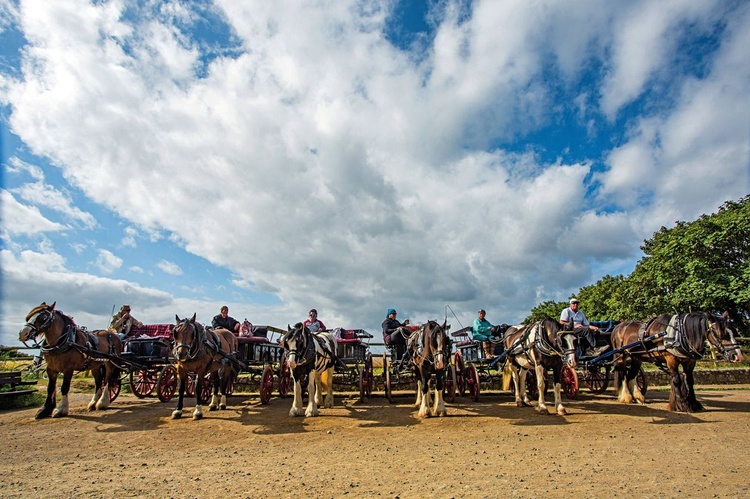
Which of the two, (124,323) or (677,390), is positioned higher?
(124,323)

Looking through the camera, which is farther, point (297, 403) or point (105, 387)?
point (105, 387)

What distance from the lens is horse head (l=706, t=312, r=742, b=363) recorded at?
932cm

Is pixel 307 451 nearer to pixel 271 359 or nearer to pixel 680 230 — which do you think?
pixel 271 359

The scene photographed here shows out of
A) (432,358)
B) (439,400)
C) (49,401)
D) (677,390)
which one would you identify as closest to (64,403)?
(49,401)

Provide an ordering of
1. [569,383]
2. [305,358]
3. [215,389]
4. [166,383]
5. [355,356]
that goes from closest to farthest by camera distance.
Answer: [305,358] → [215,389] → [166,383] → [569,383] → [355,356]

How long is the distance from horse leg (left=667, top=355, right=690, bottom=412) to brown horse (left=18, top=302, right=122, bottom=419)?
14.3 m

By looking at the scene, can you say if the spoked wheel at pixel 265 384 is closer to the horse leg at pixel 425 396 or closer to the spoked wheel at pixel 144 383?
the spoked wheel at pixel 144 383

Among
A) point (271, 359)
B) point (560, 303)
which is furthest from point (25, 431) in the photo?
point (560, 303)

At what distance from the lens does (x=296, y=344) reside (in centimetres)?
1009

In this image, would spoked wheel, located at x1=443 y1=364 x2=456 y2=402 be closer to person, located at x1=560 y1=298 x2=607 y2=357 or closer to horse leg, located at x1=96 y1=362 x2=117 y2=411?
person, located at x1=560 y1=298 x2=607 y2=357

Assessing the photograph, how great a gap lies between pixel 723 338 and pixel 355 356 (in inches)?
406

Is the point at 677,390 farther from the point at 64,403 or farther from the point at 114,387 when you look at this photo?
the point at 114,387

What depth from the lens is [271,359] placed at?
A: 14.0 metres

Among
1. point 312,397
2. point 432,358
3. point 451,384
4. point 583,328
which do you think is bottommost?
point 312,397
